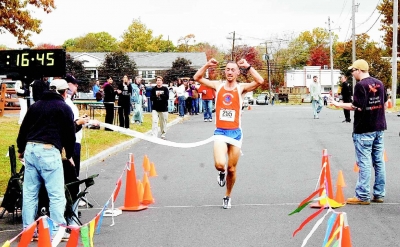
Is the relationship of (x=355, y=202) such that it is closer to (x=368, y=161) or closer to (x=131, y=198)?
(x=368, y=161)

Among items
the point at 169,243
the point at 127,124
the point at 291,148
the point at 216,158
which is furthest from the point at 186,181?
the point at 127,124

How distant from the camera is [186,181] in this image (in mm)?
11469

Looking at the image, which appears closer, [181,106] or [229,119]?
[229,119]

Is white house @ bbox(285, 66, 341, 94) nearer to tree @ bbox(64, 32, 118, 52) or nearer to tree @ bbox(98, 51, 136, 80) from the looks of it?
tree @ bbox(64, 32, 118, 52)

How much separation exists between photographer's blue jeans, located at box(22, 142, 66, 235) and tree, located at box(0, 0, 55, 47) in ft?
31.3

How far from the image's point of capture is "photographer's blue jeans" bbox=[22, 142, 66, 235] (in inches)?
263

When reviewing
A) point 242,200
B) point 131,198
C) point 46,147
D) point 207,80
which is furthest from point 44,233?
point 242,200

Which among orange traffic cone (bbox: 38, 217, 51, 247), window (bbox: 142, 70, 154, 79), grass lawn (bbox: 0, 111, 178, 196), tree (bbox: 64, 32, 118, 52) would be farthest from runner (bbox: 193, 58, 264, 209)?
tree (bbox: 64, 32, 118, 52)

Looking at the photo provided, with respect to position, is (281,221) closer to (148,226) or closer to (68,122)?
(148,226)

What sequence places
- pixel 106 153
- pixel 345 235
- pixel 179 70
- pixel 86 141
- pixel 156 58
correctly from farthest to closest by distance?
pixel 156 58 → pixel 179 70 → pixel 86 141 → pixel 106 153 → pixel 345 235

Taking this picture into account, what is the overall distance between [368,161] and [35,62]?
6.10 meters

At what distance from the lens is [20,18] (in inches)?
665

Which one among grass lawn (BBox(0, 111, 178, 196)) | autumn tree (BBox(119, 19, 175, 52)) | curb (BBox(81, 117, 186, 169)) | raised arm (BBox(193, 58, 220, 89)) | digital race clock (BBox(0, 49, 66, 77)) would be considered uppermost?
autumn tree (BBox(119, 19, 175, 52))

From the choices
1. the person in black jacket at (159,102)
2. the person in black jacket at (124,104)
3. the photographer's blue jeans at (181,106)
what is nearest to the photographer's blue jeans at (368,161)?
the person in black jacket at (159,102)
